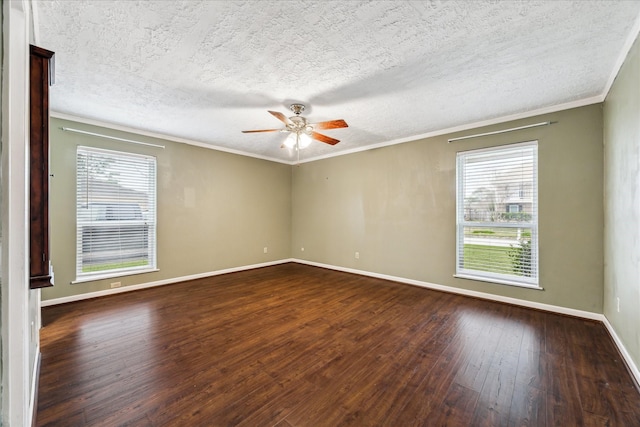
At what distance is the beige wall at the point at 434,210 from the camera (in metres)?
3.08

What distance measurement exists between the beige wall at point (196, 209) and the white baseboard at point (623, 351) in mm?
5372

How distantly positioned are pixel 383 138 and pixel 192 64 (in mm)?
3228

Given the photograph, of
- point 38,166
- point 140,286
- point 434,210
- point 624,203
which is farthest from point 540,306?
point 140,286

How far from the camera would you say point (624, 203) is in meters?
2.30

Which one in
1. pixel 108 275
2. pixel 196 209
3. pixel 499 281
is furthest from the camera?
pixel 196 209

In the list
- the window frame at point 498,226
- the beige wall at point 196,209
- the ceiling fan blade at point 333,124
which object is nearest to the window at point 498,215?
the window frame at point 498,226

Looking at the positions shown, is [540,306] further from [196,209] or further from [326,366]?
[196,209]

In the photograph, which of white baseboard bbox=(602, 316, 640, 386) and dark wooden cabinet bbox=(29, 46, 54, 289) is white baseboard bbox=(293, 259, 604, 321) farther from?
dark wooden cabinet bbox=(29, 46, 54, 289)

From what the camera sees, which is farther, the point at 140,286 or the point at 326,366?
the point at 140,286

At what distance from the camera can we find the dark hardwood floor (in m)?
1.64

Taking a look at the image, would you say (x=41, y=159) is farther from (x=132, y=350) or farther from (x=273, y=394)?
(x=273, y=394)

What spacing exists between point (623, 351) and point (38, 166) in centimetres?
453

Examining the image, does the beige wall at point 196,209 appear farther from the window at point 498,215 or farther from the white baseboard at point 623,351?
the white baseboard at point 623,351

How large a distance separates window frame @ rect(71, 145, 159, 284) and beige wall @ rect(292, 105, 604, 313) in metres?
3.05
